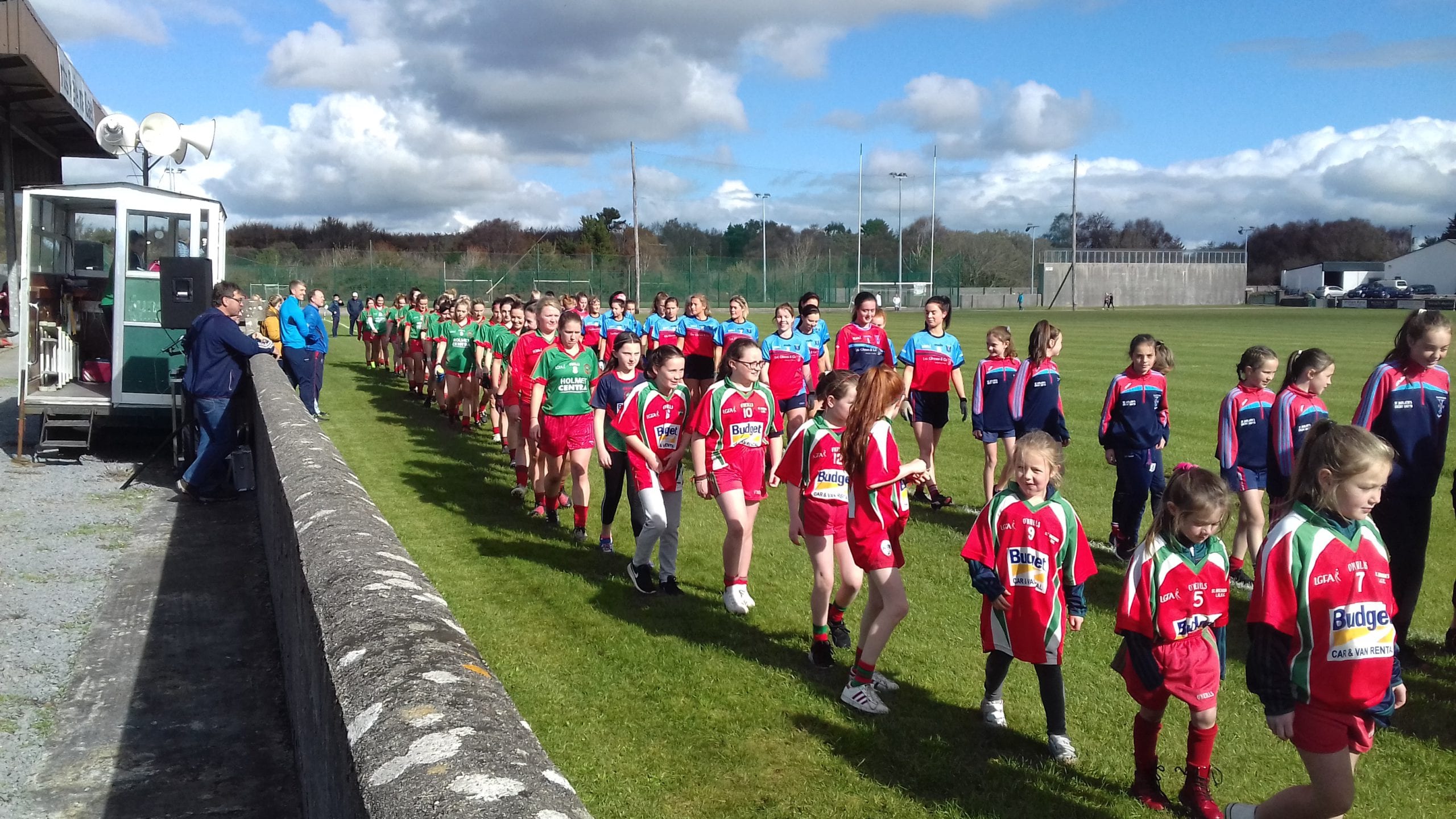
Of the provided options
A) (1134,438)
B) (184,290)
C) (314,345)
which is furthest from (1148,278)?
(184,290)

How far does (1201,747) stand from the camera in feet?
13.1

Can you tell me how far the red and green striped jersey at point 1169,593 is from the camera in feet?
12.4

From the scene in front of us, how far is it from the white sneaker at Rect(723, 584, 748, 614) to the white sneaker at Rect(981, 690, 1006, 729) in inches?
76.4

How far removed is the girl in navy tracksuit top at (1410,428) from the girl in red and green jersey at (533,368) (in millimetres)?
6016

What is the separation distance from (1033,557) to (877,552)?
83 centimetres

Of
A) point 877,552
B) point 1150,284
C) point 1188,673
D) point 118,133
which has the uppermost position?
point 1150,284

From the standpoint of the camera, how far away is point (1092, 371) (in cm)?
2266

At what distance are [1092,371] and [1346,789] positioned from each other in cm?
2053

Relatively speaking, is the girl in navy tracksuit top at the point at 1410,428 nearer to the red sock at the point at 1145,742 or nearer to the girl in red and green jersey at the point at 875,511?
the red sock at the point at 1145,742

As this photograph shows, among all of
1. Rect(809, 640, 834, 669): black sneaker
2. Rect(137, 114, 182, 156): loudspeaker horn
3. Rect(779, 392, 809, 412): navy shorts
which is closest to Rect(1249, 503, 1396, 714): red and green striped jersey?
Rect(809, 640, 834, 669): black sneaker

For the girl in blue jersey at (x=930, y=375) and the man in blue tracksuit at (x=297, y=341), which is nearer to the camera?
the girl in blue jersey at (x=930, y=375)

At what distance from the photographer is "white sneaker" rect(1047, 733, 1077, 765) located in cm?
441

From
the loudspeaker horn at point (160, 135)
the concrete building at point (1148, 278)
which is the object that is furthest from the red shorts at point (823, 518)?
the concrete building at point (1148, 278)

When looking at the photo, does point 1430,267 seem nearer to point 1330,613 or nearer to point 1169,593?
point 1169,593
